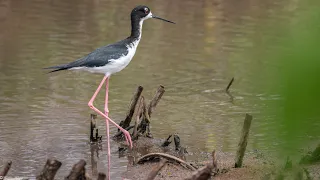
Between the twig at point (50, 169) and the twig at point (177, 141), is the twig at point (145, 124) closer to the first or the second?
the twig at point (177, 141)

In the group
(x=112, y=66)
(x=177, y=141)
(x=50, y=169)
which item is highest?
(x=50, y=169)

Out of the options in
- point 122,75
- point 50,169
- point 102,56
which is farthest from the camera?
→ point 122,75

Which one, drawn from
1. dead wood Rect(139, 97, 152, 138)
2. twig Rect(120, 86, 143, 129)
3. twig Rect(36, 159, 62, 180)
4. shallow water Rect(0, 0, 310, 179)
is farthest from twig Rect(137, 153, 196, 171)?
twig Rect(36, 159, 62, 180)

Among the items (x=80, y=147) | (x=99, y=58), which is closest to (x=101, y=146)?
(x=80, y=147)

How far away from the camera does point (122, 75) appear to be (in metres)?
10.5

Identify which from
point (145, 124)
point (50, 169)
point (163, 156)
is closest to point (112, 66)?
point (145, 124)

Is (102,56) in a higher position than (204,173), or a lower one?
lower

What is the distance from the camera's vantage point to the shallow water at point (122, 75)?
696 cm

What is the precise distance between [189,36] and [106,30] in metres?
1.80

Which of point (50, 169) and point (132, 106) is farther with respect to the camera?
point (132, 106)

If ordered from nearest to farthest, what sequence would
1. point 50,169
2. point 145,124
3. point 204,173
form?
point 204,173 → point 50,169 → point 145,124

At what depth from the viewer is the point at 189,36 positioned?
13570 mm

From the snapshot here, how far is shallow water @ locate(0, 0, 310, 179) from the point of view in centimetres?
696

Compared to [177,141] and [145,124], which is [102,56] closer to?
[145,124]
